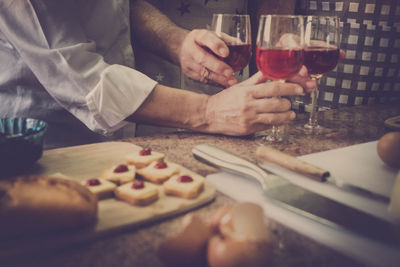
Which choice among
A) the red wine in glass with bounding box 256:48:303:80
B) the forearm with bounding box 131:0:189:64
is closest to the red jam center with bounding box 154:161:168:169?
the red wine in glass with bounding box 256:48:303:80

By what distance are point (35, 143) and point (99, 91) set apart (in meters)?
0.32

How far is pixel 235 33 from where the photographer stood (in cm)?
119

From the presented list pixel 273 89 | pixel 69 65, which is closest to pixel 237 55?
pixel 273 89

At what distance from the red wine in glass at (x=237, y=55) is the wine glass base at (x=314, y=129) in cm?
32

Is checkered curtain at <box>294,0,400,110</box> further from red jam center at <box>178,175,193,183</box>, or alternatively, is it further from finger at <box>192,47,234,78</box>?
red jam center at <box>178,175,193,183</box>

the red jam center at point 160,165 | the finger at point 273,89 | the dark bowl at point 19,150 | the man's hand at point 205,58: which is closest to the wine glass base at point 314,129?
the finger at point 273,89

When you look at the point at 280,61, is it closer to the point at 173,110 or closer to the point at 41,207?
the point at 173,110

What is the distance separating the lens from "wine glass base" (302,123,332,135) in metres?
1.28

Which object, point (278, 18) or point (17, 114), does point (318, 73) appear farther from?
point (17, 114)

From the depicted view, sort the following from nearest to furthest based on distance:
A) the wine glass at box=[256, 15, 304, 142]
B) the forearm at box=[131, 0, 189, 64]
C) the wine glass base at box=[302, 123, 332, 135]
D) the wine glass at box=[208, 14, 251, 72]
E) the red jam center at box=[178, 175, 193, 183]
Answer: the red jam center at box=[178, 175, 193, 183] < the wine glass at box=[256, 15, 304, 142] < the wine glass at box=[208, 14, 251, 72] < the wine glass base at box=[302, 123, 332, 135] < the forearm at box=[131, 0, 189, 64]

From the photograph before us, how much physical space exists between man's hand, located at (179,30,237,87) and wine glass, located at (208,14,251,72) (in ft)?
0.08

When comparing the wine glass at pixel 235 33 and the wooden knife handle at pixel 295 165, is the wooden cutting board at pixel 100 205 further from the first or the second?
the wine glass at pixel 235 33

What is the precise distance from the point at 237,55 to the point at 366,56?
0.84m

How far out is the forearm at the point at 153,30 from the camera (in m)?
1.68
